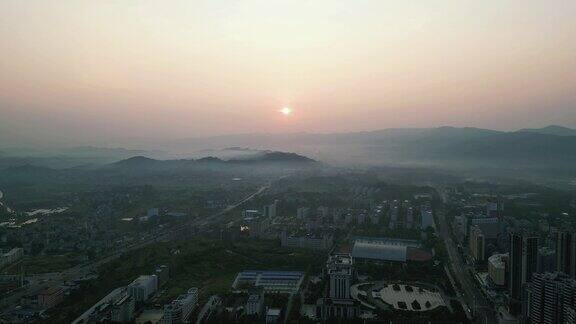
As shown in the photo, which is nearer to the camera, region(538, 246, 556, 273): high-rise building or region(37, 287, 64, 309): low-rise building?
region(37, 287, 64, 309): low-rise building

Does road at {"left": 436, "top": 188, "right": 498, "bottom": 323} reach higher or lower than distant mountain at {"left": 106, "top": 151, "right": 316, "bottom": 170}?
lower

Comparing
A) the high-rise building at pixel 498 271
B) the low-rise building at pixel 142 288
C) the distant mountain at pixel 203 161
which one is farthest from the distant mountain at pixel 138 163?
the high-rise building at pixel 498 271

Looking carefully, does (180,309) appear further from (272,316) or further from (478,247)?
(478,247)

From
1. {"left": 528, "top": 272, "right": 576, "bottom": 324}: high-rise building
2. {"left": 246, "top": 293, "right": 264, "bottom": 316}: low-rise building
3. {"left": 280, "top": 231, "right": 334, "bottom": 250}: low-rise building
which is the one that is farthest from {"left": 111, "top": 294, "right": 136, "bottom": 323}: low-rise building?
{"left": 528, "top": 272, "right": 576, "bottom": 324}: high-rise building

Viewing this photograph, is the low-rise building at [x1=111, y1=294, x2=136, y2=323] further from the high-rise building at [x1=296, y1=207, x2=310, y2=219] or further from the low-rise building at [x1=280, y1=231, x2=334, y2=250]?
the high-rise building at [x1=296, y1=207, x2=310, y2=219]

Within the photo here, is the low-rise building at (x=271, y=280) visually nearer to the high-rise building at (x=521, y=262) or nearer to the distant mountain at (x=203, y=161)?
the high-rise building at (x=521, y=262)

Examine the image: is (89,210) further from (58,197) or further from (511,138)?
(511,138)
